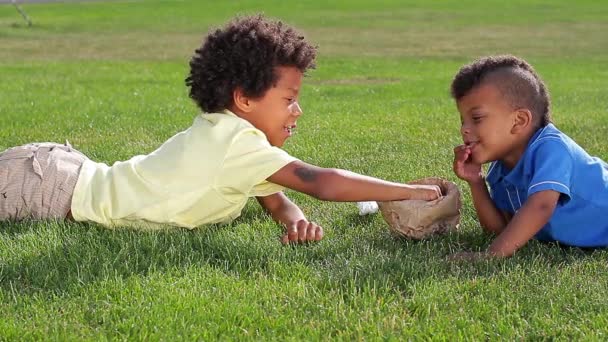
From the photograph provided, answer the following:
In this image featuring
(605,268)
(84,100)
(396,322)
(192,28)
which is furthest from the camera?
(192,28)

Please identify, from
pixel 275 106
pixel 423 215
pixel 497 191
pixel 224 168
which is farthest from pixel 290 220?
pixel 497 191

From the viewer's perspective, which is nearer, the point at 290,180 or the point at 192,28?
the point at 290,180

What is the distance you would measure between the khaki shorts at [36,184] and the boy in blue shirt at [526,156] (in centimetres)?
197

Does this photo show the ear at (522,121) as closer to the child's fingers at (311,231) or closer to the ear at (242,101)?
the child's fingers at (311,231)

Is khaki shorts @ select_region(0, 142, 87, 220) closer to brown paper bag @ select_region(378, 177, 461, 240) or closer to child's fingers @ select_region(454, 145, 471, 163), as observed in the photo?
brown paper bag @ select_region(378, 177, 461, 240)

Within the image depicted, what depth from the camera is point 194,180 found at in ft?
14.8

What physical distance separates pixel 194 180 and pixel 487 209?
1.40 meters

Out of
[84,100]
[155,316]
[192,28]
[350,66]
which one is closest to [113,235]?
[155,316]

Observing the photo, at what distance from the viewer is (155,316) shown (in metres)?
3.30

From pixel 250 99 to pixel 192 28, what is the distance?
22.3 meters

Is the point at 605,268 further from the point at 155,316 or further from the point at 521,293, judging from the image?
the point at 155,316

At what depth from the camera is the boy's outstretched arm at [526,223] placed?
159 inches

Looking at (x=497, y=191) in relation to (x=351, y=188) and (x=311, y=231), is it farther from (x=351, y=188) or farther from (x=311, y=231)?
(x=311, y=231)

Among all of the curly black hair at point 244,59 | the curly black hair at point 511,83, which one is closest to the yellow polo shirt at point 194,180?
the curly black hair at point 244,59
